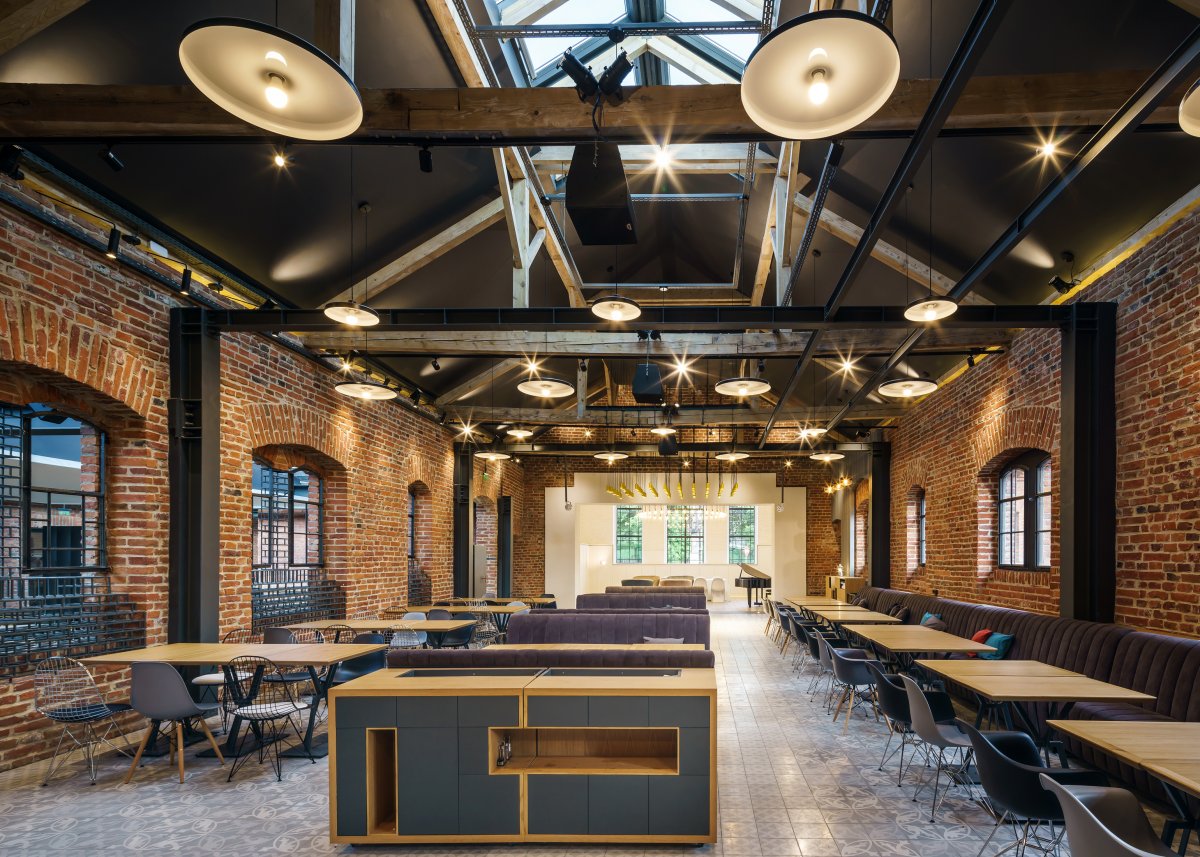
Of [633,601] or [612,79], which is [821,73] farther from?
[633,601]

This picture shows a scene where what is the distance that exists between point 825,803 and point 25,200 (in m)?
6.14

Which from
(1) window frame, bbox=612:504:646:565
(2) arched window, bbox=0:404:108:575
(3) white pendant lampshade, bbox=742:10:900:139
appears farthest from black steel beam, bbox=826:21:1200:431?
(1) window frame, bbox=612:504:646:565

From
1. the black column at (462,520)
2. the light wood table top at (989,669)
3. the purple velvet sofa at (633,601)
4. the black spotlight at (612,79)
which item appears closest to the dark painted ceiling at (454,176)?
the black spotlight at (612,79)

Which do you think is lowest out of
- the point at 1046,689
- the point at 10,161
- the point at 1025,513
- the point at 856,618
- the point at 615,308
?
the point at 856,618

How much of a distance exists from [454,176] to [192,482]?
355 centimetres

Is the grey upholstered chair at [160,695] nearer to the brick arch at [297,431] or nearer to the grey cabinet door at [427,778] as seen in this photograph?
the grey cabinet door at [427,778]

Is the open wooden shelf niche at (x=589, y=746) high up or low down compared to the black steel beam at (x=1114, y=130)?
down

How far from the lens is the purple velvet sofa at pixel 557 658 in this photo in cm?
451

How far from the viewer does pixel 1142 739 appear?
3092 millimetres

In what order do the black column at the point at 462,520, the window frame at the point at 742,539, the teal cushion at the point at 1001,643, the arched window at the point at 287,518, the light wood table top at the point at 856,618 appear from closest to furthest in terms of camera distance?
the teal cushion at the point at 1001,643 → the arched window at the point at 287,518 → the light wood table top at the point at 856,618 → the black column at the point at 462,520 → the window frame at the point at 742,539

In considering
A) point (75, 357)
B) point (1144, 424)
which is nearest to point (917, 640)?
point (1144, 424)

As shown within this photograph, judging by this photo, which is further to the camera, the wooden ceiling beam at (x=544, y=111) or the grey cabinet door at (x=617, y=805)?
the wooden ceiling beam at (x=544, y=111)

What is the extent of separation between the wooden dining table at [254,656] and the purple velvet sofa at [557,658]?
84 cm

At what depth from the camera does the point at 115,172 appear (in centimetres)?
505
